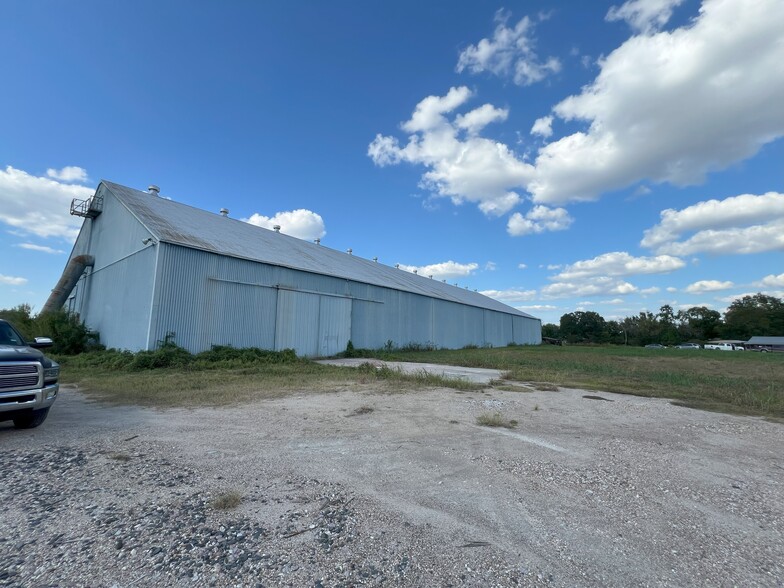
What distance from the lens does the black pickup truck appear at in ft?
18.3

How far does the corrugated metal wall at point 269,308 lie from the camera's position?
16.1 m

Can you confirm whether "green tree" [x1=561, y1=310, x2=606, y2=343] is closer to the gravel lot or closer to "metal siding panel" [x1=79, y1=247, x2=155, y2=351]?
"metal siding panel" [x1=79, y1=247, x2=155, y2=351]

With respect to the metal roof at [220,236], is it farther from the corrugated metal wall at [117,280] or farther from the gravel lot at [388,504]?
the gravel lot at [388,504]

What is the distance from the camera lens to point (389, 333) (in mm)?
27078

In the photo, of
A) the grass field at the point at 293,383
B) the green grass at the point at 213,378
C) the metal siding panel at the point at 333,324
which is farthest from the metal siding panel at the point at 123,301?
the metal siding panel at the point at 333,324

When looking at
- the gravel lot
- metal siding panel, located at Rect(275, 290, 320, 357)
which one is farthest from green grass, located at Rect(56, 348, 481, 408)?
the gravel lot

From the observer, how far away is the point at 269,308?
1916 cm

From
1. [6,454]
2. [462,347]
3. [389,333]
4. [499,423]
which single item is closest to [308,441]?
[499,423]

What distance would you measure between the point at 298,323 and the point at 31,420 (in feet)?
46.5

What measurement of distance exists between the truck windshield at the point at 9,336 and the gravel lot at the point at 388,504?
1404mm

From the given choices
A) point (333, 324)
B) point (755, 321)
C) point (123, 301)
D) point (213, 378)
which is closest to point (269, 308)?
point (333, 324)

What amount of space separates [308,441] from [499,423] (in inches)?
134

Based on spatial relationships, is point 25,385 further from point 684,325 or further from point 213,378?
point 684,325

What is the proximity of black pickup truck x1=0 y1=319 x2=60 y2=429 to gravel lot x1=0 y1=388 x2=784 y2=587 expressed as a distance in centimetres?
33
